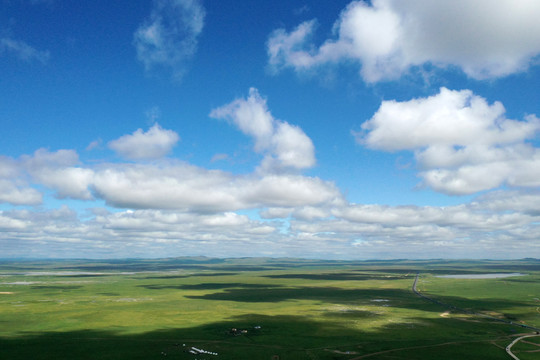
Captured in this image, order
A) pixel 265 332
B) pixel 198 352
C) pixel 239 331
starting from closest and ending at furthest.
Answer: pixel 198 352 → pixel 265 332 → pixel 239 331

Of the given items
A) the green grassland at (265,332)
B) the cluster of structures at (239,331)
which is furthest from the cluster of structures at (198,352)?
the cluster of structures at (239,331)

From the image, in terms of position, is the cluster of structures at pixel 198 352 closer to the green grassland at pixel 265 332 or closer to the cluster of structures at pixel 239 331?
the green grassland at pixel 265 332

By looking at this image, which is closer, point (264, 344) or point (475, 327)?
point (264, 344)

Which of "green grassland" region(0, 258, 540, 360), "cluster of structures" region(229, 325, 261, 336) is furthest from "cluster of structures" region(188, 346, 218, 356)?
"cluster of structures" region(229, 325, 261, 336)

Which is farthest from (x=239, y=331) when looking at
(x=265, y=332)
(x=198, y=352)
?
(x=198, y=352)

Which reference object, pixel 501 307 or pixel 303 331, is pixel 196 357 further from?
pixel 501 307

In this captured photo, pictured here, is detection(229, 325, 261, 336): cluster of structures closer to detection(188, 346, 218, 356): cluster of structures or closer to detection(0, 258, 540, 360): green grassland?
detection(0, 258, 540, 360): green grassland

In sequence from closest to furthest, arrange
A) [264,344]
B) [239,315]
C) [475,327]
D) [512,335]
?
1. [264,344]
2. [512,335]
3. [475,327]
4. [239,315]

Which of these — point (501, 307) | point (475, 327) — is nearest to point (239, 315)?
point (475, 327)

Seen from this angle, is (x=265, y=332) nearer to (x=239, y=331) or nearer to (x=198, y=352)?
(x=239, y=331)

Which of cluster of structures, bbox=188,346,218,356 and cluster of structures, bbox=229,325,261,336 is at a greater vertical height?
cluster of structures, bbox=188,346,218,356

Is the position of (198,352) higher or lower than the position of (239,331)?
higher
